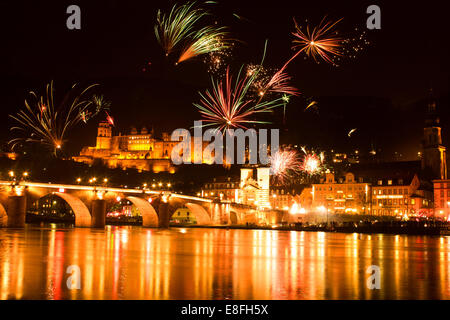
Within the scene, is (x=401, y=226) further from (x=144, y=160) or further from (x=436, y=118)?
(x=144, y=160)

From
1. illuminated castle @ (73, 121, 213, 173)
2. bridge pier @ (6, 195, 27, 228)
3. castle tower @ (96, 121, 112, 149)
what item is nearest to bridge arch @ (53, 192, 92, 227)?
bridge pier @ (6, 195, 27, 228)

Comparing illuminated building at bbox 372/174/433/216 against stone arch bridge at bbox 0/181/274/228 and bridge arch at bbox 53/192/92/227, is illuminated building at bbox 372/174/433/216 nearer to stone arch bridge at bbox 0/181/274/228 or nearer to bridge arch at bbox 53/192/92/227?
stone arch bridge at bbox 0/181/274/228

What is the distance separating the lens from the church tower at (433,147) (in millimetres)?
130250

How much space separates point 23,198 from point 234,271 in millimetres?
41051

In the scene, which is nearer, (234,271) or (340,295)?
(340,295)

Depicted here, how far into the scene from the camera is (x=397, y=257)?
33.3m

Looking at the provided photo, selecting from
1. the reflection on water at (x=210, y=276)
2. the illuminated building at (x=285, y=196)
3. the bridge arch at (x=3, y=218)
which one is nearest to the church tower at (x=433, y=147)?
the illuminated building at (x=285, y=196)

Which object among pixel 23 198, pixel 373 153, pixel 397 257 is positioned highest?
pixel 373 153

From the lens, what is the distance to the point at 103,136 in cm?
19388

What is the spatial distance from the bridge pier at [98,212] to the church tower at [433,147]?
87.7 m

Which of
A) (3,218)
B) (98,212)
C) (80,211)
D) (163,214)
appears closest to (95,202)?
(98,212)

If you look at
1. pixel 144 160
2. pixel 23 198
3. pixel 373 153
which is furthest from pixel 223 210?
pixel 144 160

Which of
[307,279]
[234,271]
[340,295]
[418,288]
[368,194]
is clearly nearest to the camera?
[340,295]

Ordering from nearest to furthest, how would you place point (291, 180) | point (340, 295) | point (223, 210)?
point (340, 295) < point (223, 210) < point (291, 180)
